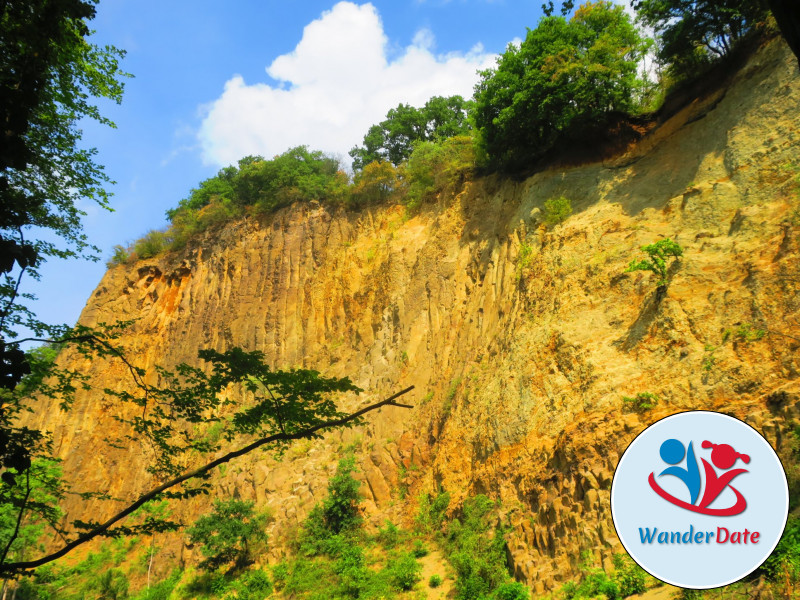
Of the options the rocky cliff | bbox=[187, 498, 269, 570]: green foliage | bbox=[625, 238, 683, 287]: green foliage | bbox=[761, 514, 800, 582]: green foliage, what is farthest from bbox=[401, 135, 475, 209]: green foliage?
bbox=[761, 514, 800, 582]: green foliage

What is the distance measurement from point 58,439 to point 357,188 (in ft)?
67.4

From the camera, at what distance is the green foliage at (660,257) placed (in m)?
13.1

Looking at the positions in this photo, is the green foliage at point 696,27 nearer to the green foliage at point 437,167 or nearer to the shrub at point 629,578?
the green foliage at point 437,167

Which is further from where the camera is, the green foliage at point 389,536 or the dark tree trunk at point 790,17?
the green foliage at point 389,536

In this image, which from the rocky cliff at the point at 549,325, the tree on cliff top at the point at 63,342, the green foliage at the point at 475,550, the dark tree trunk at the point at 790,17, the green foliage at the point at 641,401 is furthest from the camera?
the green foliage at the point at 475,550

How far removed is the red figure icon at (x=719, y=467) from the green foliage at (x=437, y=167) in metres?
19.6

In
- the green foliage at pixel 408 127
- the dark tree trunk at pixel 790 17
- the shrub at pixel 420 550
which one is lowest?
the shrub at pixel 420 550

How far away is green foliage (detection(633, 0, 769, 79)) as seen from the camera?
15758 mm

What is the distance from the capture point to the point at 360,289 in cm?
2634

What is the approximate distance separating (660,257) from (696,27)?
7912mm

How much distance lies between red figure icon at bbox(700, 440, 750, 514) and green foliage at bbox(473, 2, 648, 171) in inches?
565

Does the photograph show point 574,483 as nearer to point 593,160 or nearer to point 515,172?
point 593,160

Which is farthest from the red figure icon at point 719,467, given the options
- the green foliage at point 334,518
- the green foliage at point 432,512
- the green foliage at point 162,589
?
the green foliage at point 162,589

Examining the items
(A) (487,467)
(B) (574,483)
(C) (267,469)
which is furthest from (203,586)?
(B) (574,483)
